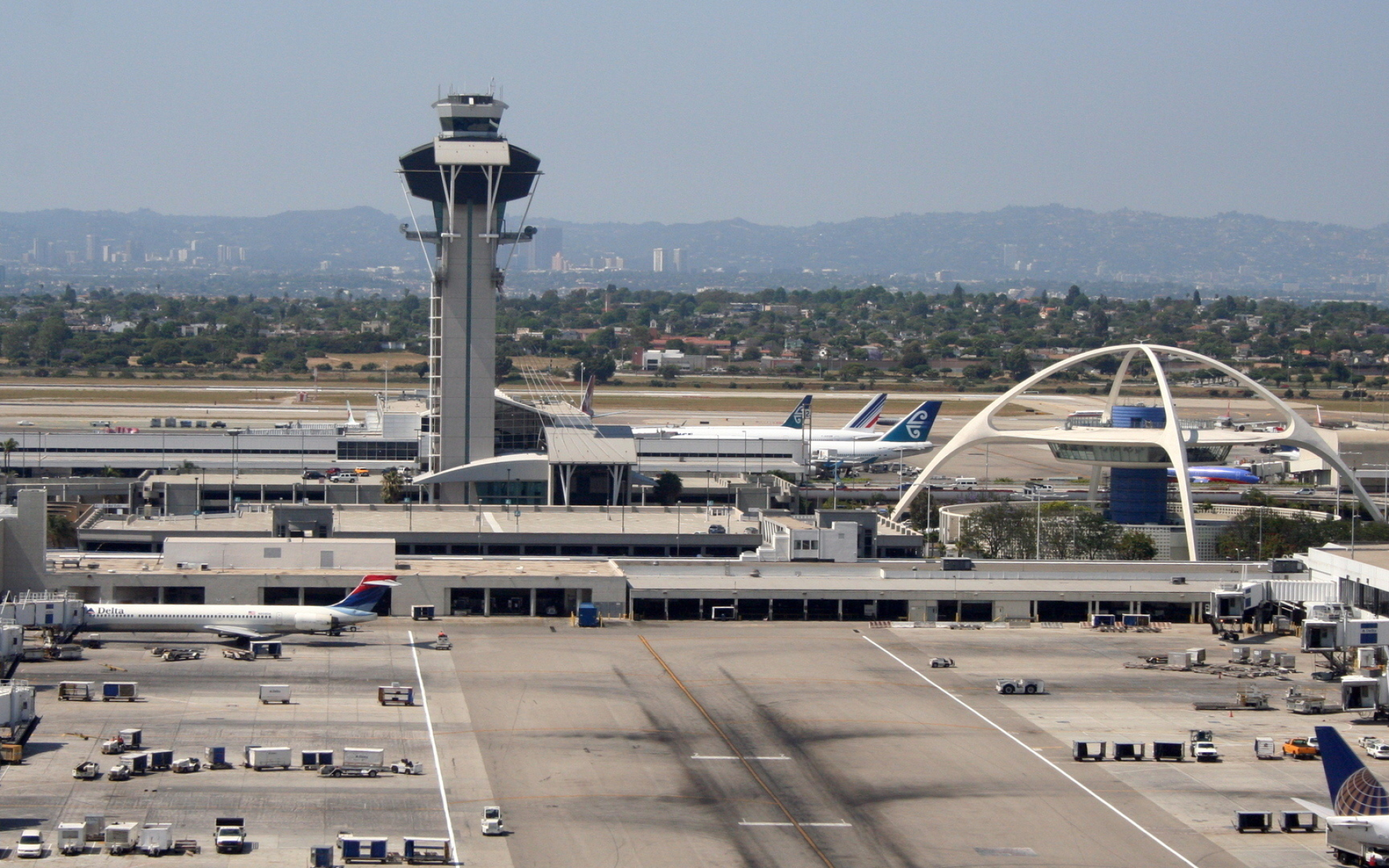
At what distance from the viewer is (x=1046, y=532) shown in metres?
108

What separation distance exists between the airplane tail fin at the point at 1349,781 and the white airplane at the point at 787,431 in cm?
10479

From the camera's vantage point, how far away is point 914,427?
547ft

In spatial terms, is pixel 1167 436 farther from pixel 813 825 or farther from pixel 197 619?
pixel 813 825

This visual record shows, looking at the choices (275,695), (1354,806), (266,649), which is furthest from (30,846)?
(1354,806)

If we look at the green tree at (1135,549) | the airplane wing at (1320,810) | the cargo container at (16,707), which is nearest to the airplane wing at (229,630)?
the cargo container at (16,707)

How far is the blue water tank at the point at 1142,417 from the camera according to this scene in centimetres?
11044

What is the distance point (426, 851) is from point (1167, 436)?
70.9 meters

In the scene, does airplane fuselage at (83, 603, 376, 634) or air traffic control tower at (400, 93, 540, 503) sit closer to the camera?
airplane fuselage at (83, 603, 376, 634)

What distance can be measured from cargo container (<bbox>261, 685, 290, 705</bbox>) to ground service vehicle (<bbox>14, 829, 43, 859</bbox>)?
16.9 m

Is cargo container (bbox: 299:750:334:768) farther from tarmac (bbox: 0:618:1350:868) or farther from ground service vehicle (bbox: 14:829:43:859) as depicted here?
ground service vehicle (bbox: 14:829:43:859)

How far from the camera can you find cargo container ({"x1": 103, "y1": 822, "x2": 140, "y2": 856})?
46.6m

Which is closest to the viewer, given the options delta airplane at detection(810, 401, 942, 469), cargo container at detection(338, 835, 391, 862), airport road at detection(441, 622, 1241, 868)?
cargo container at detection(338, 835, 391, 862)

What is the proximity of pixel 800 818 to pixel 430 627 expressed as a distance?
1280 inches

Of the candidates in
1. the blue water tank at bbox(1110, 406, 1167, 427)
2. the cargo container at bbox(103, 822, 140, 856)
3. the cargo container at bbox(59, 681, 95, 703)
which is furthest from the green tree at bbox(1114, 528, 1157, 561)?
the cargo container at bbox(103, 822, 140, 856)
